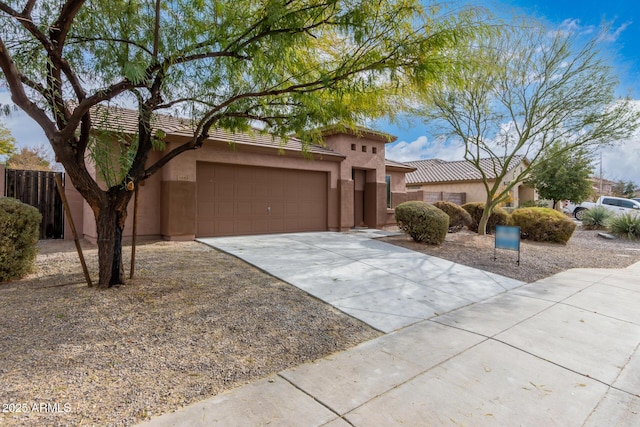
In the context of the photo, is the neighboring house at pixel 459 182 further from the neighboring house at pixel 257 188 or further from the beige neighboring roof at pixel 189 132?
the beige neighboring roof at pixel 189 132

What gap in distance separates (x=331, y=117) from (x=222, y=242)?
5301 millimetres

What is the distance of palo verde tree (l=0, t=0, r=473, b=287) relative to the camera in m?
4.72

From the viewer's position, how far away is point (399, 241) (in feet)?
37.9

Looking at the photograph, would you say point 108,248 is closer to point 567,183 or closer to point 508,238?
point 508,238

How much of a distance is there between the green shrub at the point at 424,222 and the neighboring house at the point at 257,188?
3019 mm

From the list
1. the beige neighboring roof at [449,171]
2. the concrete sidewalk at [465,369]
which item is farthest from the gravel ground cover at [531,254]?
the beige neighboring roof at [449,171]

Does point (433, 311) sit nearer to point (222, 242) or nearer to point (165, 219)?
point (222, 242)

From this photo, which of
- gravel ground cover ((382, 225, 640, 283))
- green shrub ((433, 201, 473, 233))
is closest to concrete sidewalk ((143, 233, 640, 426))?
gravel ground cover ((382, 225, 640, 283))

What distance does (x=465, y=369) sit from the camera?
3551 millimetres

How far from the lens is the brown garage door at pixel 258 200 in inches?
432

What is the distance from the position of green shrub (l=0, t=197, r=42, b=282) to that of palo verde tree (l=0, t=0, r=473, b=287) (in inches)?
51.1

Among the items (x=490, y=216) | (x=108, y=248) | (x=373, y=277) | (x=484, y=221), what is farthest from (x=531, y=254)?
(x=108, y=248)

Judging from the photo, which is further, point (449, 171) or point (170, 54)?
point (449, 171)

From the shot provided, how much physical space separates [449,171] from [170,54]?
27.9m
